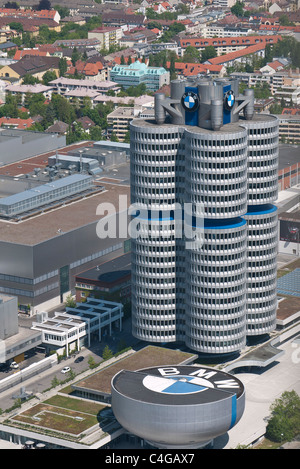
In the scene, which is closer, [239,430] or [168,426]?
[168,426]

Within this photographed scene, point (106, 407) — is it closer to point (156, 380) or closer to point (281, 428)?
point (156, 380)

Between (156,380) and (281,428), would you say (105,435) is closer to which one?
(156,380)

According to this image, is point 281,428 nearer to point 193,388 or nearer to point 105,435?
point 193,388

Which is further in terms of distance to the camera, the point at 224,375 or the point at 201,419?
the point at 224,375
